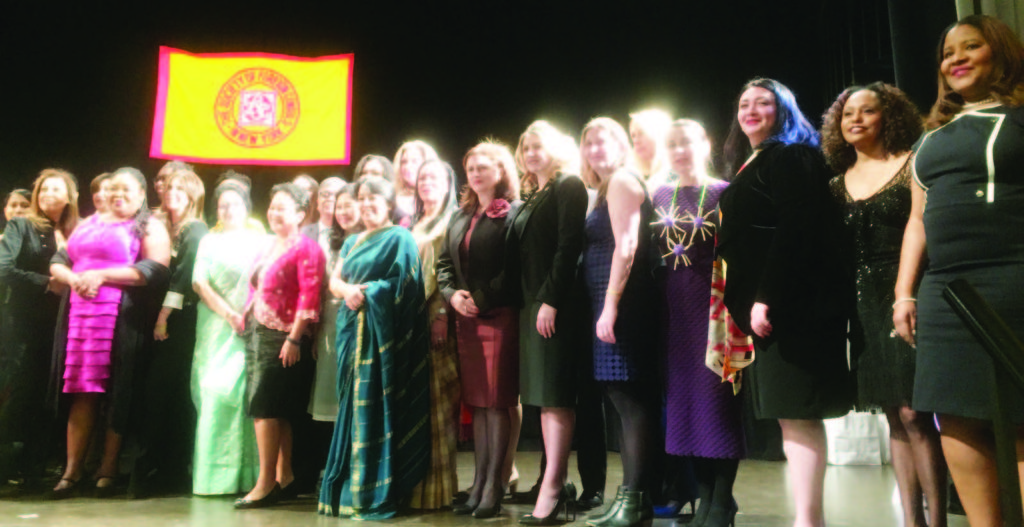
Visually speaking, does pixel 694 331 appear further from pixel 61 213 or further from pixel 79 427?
pixel 61 213

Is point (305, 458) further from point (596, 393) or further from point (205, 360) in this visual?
point (596, 393)

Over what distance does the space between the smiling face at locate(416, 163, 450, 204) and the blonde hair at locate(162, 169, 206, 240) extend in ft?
4.12

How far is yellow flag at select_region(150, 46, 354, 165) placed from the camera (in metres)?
5.87

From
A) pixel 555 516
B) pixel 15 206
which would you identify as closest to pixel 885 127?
pixel 555 516

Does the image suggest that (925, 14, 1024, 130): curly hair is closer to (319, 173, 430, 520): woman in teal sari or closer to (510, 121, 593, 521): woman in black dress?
(510, 121, 593, 521): woman in black dress

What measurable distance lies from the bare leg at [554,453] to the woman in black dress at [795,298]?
863mm

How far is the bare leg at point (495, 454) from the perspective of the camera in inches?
113

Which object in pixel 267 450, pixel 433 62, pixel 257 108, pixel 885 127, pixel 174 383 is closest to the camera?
pixel 885 127

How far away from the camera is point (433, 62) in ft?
19.1

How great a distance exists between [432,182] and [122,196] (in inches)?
61.2

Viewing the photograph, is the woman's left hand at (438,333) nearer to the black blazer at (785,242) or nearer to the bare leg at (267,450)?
the bare leg at (267,450)

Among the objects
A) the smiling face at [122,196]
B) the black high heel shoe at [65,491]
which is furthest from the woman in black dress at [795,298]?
the black high heel shoe at [65,491]

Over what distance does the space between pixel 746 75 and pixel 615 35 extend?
984 mm

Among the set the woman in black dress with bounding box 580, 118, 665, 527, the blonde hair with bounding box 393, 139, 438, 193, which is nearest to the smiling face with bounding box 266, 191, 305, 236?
the blonde hair with bounding box 393, 139, 438, 193
